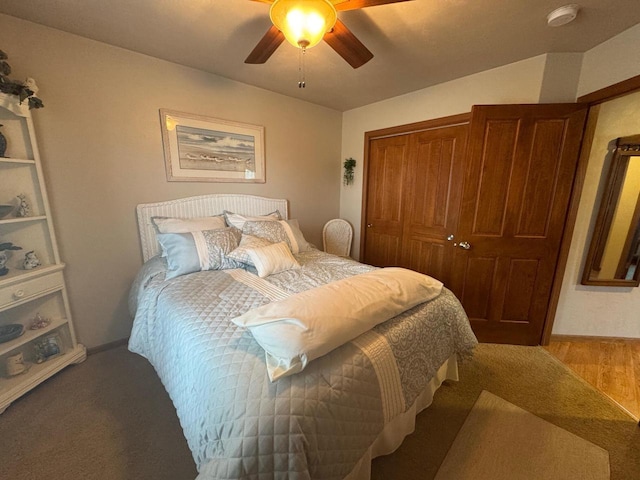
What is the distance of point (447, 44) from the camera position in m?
1.90

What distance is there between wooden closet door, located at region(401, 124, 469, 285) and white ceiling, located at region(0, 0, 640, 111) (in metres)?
0.62

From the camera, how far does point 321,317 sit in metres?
1.04

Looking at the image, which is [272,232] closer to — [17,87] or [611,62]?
[17,87]

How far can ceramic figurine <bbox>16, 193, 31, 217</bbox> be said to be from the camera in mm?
1732

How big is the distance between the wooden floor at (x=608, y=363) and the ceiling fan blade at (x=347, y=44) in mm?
2898

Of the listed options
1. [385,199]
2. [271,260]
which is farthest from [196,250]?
[385,199]

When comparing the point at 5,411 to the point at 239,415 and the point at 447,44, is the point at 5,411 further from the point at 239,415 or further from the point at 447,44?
the point at 447,44

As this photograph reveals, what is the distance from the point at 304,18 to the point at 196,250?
5.36 feet

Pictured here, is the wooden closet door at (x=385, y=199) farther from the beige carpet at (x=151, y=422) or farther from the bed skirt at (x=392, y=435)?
the bed skirt at (x=392, y=435)

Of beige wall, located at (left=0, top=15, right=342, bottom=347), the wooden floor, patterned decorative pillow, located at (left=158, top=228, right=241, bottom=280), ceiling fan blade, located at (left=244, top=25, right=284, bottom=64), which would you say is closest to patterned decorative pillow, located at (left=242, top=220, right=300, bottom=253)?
patterned decorative pillow, located at (left=158, top=228, right=241, bottom=280)

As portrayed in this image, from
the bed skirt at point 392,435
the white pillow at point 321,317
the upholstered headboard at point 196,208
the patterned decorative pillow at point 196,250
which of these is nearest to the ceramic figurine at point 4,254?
the upholstered headboard at point 196,208

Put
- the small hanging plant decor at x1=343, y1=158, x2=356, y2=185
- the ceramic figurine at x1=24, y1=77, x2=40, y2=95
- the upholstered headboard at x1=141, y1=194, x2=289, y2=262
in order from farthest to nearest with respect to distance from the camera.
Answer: the small hanging plant decor at x1=343, y1=158, x2=356, y2=185 < the upholstered headboard at x1=141, y1=194, x2=289, y2=262 < the ceramic figurine at x1=24, y1=77, x2=40, y2=95

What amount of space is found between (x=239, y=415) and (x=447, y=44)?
2.60 m

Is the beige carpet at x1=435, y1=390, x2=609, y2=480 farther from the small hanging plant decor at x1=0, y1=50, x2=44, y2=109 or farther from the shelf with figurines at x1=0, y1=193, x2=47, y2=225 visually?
the small hanging plant decor at x1=0, y1=50, x2=44, y2=109
